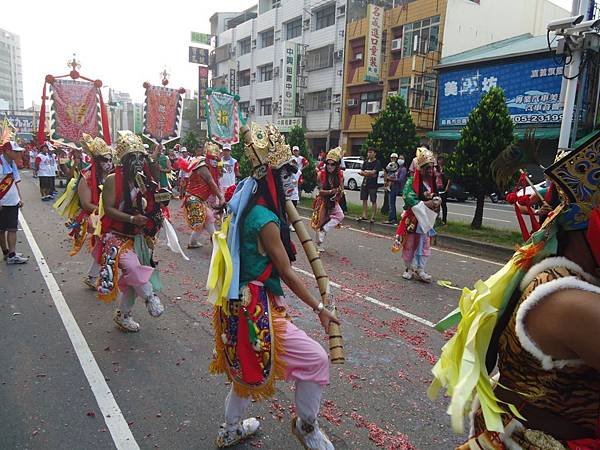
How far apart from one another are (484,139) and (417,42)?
1827 cm

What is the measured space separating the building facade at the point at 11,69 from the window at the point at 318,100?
92.2 metres

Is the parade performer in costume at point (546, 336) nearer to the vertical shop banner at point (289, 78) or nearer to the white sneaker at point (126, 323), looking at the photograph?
the white sneaker at point (126, 323)

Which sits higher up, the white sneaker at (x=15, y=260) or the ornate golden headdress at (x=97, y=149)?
the ornate golden headdress at (x=97, y=149)

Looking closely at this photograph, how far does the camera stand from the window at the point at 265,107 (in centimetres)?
4159

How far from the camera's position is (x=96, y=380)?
12.2 ft

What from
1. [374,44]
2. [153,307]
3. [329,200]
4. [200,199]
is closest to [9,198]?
[200,199]

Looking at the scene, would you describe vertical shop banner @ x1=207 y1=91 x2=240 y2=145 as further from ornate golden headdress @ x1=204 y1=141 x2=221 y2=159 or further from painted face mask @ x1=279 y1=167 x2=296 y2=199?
painted face mask @ x1=279 y1=167 x2=296 y2=199

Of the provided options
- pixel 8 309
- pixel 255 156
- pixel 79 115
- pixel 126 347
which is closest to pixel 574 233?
pixel 255 156

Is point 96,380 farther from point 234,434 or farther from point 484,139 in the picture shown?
point 484,139

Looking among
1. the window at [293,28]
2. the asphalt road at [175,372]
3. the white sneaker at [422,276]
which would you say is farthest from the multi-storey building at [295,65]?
the asphalt road at [175,372]

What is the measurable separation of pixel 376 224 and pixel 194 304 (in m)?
6.85

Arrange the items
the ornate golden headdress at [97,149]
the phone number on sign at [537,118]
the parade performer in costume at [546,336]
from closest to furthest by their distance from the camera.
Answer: the parade performer in costume at [546,336] < the ornate golden headdress at [97,149] < the phone number on sign at [537,118]

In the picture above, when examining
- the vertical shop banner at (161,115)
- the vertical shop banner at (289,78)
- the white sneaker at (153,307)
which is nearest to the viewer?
the white sneaker at (153,307)

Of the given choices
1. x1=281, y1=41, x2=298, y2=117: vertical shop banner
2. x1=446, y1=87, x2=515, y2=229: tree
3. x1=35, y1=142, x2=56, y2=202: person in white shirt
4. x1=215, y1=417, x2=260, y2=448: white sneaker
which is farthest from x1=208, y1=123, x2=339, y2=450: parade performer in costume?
x1=281, y1=41, x2=298, y2=117: vertical shop banner
